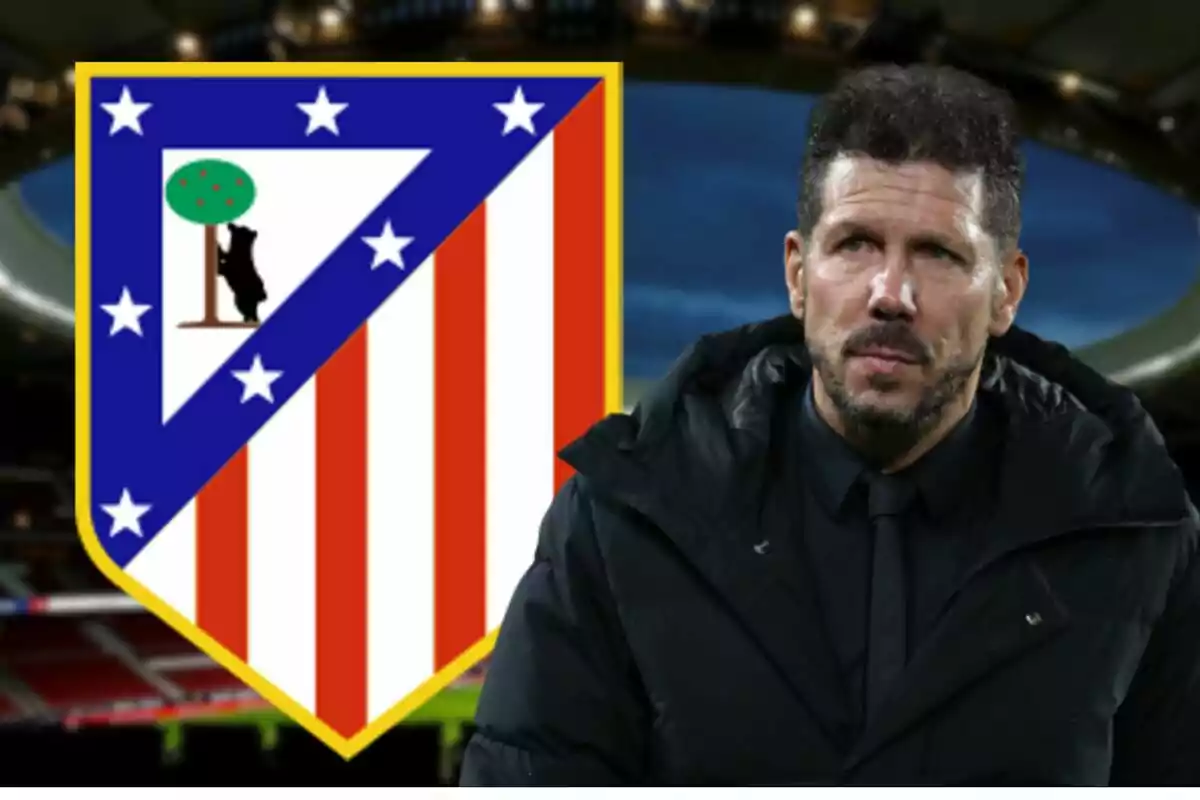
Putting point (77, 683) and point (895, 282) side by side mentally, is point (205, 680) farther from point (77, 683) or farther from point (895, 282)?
point (895, 282)

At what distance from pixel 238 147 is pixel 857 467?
912mm

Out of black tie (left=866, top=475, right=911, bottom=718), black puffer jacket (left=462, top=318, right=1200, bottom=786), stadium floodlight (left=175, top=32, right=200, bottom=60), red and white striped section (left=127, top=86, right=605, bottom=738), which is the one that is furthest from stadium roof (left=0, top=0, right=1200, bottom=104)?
black tie (left=866, top=475, right=911, bottom=718)

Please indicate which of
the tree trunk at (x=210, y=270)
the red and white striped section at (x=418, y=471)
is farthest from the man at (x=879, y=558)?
the tree trunk at (x=210, y=270)

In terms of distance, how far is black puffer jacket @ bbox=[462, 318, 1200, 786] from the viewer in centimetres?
91

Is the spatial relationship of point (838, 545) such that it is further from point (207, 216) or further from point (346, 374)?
point (207, 216)

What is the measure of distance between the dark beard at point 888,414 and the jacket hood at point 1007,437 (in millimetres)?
70

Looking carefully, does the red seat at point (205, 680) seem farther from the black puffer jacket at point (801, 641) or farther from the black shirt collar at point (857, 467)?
the black shirt collar at point (857, 467)

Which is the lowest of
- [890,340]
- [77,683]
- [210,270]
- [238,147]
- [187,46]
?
[77,683]

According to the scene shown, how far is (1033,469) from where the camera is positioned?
98 centimetres

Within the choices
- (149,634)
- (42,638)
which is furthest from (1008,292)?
(42,638)

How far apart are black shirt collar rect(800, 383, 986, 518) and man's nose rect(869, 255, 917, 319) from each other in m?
0.12

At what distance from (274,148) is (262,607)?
0.57 m

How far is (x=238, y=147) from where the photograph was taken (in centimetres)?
145

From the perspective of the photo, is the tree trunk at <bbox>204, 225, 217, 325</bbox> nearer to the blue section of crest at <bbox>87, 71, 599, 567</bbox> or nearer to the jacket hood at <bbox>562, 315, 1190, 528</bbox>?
the blue section of crest at <bbox>87, 71, 599, 567</bbox>
